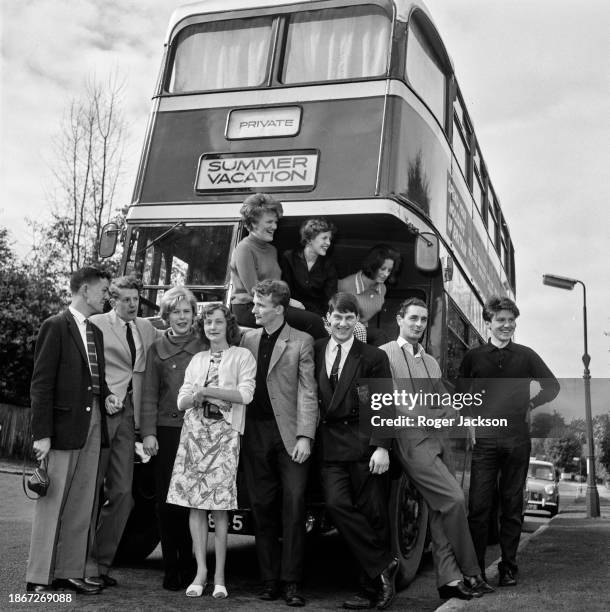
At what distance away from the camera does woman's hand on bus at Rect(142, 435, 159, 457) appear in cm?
564

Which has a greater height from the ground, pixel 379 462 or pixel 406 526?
pixel 379 462

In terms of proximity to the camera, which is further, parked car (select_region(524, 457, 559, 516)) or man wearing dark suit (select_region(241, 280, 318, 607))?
parked car (select_region(524, 457, 559, 516))

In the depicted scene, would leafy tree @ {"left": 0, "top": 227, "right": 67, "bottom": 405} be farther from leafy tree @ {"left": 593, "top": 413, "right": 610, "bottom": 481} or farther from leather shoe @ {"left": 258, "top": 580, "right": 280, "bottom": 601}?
leather shoe @ {"left": 258, "top": 580, "right": 280, "bottom": 601}

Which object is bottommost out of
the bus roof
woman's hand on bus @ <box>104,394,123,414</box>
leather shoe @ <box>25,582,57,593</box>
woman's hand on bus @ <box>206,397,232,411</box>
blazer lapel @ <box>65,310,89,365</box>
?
leather shoe @ <box>25,582,57,593</box>

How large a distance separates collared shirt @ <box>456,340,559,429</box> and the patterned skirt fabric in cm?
202

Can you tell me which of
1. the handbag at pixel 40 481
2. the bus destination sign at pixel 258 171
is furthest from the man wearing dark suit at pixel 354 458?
the bus destination sign at pixel 258 171

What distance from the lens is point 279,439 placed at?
218 inches

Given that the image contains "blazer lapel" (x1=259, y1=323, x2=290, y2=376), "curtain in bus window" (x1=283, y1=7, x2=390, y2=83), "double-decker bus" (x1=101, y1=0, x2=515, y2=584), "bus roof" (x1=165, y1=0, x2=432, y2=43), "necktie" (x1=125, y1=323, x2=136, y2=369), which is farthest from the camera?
"bus roof" (x1=165, y1=0, x2=432, y2=43)

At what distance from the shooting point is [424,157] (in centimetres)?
771

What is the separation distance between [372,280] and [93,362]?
7.95 ft

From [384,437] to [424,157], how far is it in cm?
322

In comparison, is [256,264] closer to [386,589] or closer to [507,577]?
[386,589]

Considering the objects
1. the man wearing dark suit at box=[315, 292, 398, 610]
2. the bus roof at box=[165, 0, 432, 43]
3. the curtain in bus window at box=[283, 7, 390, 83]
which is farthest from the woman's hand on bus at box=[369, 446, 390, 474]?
the bus roof at box=[165, 0, 432, 43]

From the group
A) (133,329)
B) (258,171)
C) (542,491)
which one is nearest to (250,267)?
(133,329)
